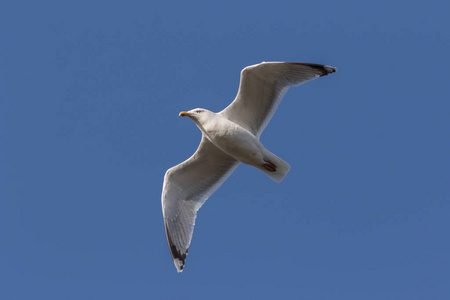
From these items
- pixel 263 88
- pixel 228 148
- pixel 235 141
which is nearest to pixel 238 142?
pixel 235 141

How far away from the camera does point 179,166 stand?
1129 centimetres

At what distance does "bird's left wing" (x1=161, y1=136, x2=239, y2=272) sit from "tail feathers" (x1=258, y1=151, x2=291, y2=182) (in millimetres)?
964

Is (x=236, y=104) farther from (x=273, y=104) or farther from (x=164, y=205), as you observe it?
(x=164, y=205)

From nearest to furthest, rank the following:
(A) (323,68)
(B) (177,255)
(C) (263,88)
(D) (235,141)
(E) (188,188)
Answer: (D) (235,141), (A) (323,68), (C) (263,88), (B) (177,255), (E) (188,188)

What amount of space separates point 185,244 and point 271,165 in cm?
197

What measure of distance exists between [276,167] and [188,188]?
5.52ft

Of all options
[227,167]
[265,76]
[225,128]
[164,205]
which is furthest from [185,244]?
[265,76]

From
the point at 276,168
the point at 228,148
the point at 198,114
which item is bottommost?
the point at 276,168

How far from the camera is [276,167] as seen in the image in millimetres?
10523

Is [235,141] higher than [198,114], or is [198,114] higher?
[198,114]

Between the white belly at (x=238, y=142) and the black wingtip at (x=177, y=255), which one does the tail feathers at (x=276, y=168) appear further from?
the black wingtip at (x=177, y=255)

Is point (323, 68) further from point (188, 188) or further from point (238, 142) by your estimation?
point (188, 188)

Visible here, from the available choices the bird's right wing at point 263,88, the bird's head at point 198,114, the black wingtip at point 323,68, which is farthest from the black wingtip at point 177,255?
the black wingtip at point 323,68

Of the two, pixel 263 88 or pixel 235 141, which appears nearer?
pixel 235 141
